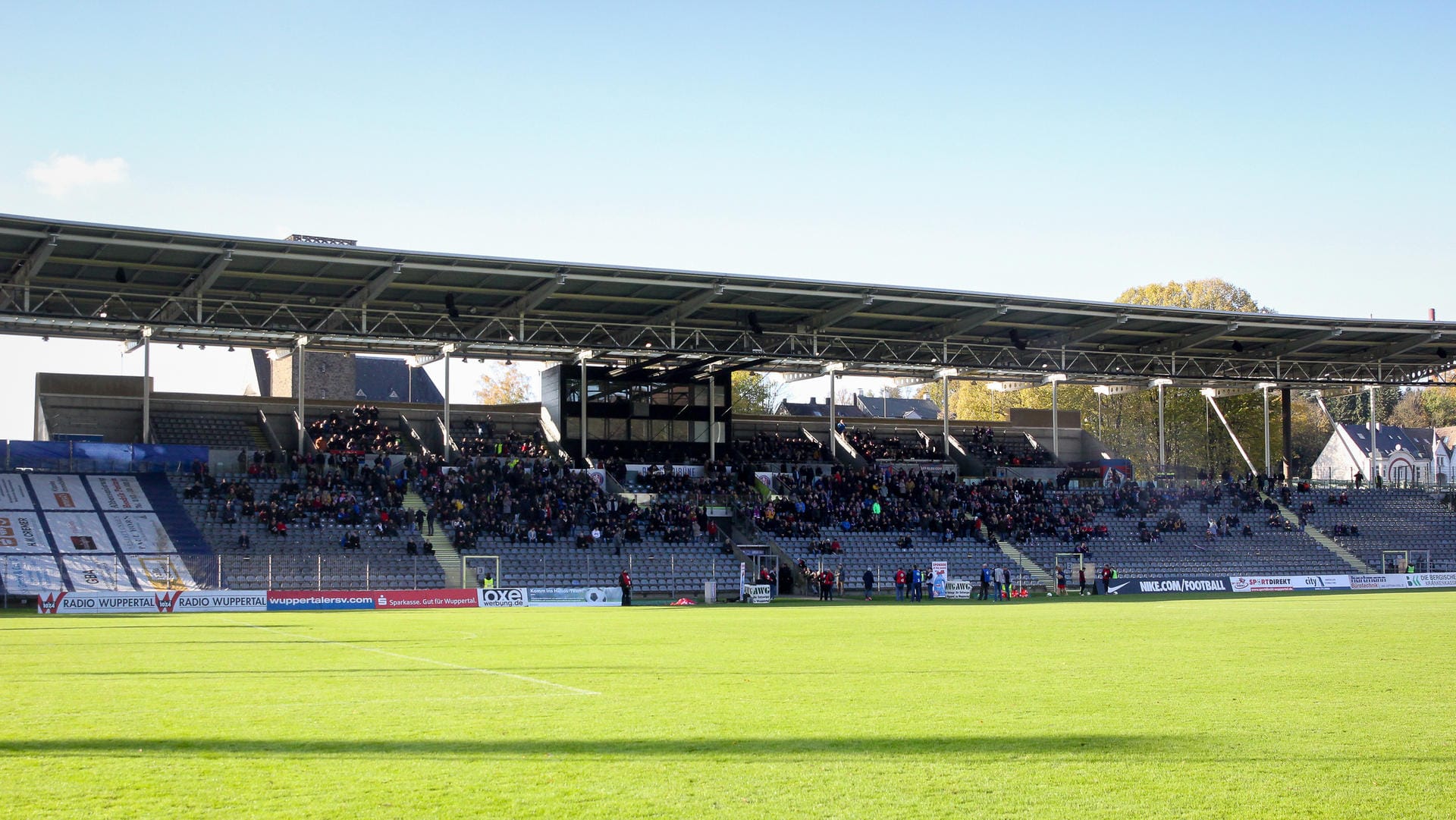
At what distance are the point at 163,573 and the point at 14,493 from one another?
914cm

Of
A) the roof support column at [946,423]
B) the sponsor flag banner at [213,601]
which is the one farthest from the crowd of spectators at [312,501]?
the roof support column at [946,423]

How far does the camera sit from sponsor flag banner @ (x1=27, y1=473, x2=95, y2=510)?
42.5 metres

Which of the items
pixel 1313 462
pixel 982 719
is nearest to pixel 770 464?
pixel 982 719

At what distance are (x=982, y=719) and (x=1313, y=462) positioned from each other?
103 m

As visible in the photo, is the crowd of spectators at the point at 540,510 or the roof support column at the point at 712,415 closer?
the crowd of spectators at the point at 540,510

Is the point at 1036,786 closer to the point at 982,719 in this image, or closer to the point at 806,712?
the point at 982,719

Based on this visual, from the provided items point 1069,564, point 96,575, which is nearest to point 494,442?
point 96,575

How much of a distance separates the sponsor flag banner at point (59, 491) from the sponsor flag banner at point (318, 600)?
10179 millimetres

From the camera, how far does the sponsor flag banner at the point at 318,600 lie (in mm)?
36844

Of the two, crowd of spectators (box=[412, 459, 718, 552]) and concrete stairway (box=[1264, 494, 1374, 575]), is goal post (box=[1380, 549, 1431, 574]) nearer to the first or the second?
concrete stairway (box=[1264, 494, 1374, 575])

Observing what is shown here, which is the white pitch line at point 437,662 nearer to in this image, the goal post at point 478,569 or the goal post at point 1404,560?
the goal post at point 478,569

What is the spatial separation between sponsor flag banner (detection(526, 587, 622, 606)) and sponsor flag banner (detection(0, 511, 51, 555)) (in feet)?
46.3

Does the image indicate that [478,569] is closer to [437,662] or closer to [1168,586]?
[1168,586]

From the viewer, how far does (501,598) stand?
39719mm
